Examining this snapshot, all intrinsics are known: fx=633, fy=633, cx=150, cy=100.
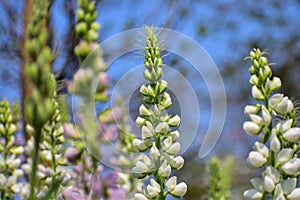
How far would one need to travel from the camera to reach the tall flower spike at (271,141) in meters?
0.84

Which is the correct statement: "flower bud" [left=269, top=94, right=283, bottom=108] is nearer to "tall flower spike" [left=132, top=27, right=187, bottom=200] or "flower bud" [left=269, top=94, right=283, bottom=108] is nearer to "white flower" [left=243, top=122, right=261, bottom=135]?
"white flower" [left=243, top=122, right=261, bottom=135]

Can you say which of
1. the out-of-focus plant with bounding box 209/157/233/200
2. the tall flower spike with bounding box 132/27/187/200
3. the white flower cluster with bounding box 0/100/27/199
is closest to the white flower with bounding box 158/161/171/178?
the tall flower spike with bounding box 132/27/187/200

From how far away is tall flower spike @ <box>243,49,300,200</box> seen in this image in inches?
33.2

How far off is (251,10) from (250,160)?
6.85m

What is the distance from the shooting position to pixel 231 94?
7.21 m

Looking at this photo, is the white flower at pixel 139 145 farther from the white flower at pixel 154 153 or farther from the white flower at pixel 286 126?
the white flower at pixel 286 126

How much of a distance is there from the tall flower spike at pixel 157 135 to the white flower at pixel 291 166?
6.0 inches

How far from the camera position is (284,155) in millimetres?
852

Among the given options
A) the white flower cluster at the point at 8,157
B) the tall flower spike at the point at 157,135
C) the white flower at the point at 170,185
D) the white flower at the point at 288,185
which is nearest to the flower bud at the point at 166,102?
the tall flower spike at the point at 157,135

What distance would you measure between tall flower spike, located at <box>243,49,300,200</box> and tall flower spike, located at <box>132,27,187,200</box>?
0.12 meters

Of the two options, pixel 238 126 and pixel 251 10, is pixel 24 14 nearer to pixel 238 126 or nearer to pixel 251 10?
pixel 238 126

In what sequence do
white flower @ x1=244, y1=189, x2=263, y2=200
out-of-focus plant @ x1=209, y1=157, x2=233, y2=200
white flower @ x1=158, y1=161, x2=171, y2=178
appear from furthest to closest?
out-of-focus plant @ x1=209, y1=157, x2=233, y2=200
white flower @ x1=158, y1=161, x2=171, y2=178
white flower @ x1=244, y1=189, x2=263, y2=200

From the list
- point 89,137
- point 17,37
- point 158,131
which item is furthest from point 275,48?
point 89,137

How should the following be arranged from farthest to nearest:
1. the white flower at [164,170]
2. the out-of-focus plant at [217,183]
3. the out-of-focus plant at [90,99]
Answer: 1. the out-of-focus plant at [217,183]
2. the white flower at [164,170]
3. the out-of-focus plant at [90,99]
